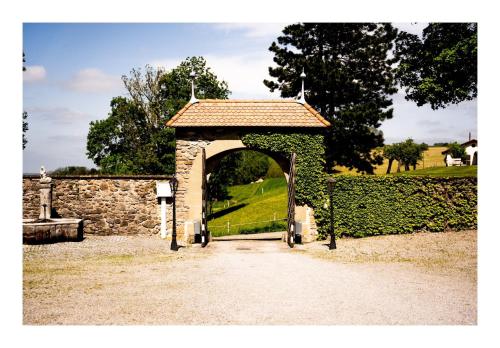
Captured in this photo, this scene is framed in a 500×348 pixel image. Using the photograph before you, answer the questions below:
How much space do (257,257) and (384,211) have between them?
6.34m

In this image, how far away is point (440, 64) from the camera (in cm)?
1998

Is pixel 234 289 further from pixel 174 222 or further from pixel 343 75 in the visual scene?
pixel 343 75

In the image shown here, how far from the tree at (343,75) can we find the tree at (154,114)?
7.18 m

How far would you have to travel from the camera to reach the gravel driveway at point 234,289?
24.8 feet

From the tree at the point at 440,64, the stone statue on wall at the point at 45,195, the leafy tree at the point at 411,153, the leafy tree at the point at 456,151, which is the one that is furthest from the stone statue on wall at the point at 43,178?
the leafy tree at the point at 411,153

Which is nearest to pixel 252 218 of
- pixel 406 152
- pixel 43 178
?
pixel 43 178

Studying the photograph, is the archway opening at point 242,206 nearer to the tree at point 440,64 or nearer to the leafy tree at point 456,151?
the tree at point 440,64

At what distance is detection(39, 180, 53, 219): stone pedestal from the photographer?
16.3 metres

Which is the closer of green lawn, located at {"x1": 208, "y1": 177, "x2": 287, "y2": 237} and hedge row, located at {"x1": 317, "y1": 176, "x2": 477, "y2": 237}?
hedge row, located at {"x1": 317, "y1": 176, "x2": 477, "y2": 237}

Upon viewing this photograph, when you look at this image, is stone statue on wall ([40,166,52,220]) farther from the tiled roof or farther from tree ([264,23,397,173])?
tree ([264,23,397,173])

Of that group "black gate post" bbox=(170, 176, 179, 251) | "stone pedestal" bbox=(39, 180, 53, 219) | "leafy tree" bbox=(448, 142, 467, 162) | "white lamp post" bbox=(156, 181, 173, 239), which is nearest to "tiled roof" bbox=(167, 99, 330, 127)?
"black gate post" bbox=(170, 176, 179, 251)

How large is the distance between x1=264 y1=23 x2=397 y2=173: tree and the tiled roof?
7.25m

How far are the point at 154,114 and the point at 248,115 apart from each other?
1627 cm
